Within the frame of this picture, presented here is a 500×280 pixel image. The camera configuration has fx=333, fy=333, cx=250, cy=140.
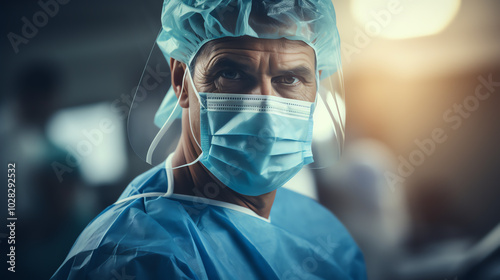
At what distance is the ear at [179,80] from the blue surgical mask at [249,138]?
0.05 meters

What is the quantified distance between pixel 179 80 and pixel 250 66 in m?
0.24

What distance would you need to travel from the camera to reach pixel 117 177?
104 cm

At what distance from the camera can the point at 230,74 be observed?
897mm

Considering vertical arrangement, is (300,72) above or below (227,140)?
above

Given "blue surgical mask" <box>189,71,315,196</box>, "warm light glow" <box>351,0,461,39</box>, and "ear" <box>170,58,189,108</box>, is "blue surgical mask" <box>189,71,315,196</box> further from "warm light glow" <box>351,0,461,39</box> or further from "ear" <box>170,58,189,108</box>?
"warm light glow" <box>351,0,461,39</box>

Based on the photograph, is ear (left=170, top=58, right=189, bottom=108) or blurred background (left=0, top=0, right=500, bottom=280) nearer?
ear (left=170, top=58, right=189, bottom=108)

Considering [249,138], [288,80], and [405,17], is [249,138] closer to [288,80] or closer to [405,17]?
[288,80]

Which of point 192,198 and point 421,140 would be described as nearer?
point 192,198

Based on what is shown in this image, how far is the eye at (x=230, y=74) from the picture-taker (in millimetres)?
893

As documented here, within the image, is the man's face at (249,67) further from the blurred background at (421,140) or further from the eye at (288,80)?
the blurred background at (421,140)

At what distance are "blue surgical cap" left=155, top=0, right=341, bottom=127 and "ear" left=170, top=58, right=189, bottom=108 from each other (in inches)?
0.9

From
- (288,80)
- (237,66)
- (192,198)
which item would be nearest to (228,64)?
(237,66)

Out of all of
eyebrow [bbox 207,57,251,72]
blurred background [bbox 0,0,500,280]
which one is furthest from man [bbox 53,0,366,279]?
blurred background [bbox 0,0,500,280]

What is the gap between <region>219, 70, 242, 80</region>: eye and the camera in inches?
35.1
